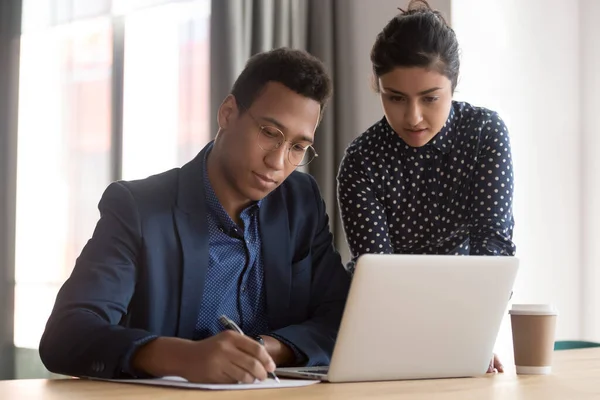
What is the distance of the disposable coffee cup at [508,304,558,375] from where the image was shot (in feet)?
4.70

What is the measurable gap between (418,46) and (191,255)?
2.26ft

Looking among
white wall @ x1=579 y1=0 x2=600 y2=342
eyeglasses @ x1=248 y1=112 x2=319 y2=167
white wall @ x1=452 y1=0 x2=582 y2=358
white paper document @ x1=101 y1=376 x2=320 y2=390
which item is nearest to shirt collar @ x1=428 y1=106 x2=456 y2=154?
eyeglasses @ x1=248 y1=112 x2=319 y2=167

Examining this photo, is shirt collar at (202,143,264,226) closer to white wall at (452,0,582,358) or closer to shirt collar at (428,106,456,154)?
shirt collar at (428,106,456,154)

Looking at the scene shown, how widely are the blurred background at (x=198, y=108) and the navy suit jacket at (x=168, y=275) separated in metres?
1.64

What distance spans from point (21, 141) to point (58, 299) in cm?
216

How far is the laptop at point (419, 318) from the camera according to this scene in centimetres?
121

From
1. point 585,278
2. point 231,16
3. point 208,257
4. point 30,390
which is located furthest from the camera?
point 585,278

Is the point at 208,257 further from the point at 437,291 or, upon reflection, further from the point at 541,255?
the point at 541,255

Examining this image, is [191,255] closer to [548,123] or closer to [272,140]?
[272,140]

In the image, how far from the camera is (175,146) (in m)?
3.42

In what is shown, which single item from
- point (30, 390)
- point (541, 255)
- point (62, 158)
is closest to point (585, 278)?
point (541, 255)

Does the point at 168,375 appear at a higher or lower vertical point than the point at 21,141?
lower

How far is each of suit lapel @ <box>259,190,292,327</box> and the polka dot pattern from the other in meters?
0.22

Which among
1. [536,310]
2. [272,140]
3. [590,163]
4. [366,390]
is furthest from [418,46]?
[590,163]
